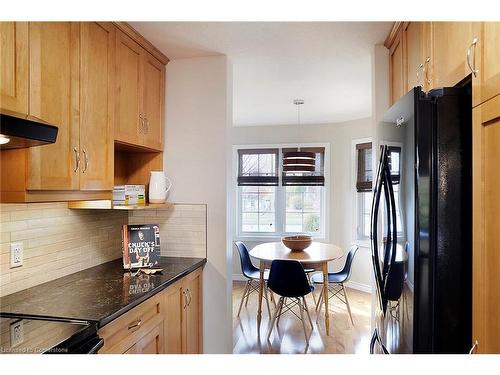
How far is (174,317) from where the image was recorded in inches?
80.1

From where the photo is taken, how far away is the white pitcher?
2396 mm

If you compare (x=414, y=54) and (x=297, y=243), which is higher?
(x=414, y=54)

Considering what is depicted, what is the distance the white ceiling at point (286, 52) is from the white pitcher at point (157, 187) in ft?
2.89

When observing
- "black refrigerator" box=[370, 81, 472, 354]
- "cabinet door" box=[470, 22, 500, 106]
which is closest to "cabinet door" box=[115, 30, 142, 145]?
"black refrigerator" box=[370, 81, 472, 354]

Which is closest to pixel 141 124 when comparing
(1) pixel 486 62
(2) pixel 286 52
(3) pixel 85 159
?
(3) pixel 85 159

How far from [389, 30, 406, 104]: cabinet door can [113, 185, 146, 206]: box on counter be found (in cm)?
178

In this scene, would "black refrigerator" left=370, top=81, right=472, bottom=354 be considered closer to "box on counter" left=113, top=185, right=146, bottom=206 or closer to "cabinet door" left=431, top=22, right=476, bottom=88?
"cabinet door" left=431, top=22, right=476, bottom=88

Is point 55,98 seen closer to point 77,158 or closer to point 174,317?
point 77,158

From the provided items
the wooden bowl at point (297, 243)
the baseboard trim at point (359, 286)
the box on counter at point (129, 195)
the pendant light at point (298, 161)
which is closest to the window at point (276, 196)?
the baseboard trim at point (359, 286)

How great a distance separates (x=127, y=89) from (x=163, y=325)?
1413 mm

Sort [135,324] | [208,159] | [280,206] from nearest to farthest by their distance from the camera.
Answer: [135,324]
[208,159]
[280,206]

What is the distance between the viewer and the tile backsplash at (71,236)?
160cm
